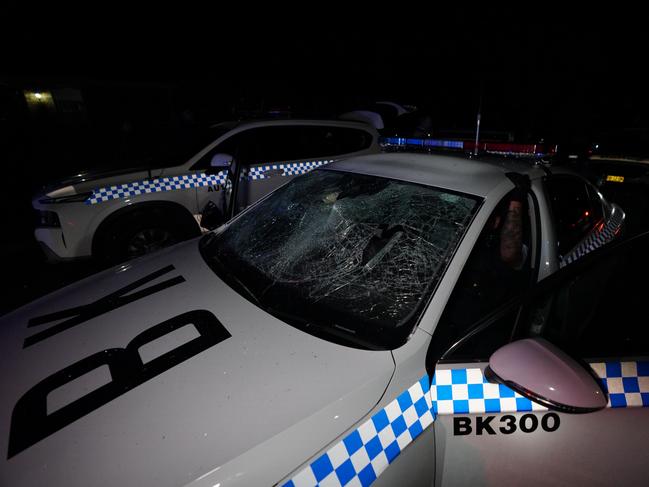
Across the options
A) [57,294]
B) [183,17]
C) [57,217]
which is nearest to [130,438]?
[57,294]

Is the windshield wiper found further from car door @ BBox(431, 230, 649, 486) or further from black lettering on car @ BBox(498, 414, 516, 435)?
black lettering on car @ BBox(498, 414, 516, 435)

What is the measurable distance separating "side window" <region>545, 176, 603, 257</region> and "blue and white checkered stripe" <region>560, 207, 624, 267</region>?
0.12ft

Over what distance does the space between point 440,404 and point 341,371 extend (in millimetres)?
314

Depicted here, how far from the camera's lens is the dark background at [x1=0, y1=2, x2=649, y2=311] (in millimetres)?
9484

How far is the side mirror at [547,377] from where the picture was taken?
92 cm

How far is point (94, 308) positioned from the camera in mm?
1537

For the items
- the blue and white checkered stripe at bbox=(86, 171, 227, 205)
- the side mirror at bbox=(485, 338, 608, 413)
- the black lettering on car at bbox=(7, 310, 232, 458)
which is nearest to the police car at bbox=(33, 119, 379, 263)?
the blue and white checkered stripe at bbox=(86, 171, 227, 205)

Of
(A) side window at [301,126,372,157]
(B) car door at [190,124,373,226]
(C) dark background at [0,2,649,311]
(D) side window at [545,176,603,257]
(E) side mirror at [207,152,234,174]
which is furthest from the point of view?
(C) dark background at [0,2,649,311]

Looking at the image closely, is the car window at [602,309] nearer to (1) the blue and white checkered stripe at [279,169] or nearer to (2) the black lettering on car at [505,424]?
(2) the black lettering on car at [505,424]

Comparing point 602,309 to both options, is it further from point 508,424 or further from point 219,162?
point 219,162

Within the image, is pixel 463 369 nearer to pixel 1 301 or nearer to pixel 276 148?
pixel 276 148

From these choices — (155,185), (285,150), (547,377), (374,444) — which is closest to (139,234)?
(155,185)

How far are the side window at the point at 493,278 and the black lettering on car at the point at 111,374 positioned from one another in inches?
32.6

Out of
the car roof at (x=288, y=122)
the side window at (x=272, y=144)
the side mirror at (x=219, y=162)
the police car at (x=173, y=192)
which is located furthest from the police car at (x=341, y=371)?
the car roof at (x=288, y=122)
